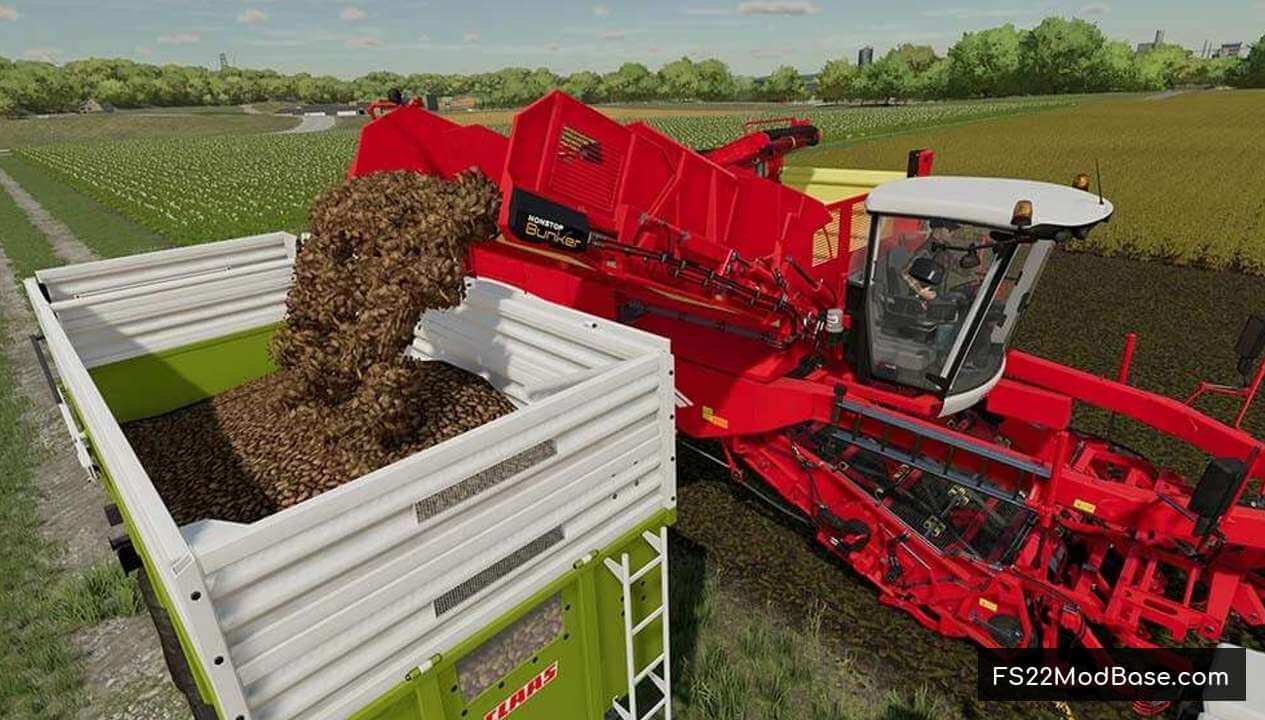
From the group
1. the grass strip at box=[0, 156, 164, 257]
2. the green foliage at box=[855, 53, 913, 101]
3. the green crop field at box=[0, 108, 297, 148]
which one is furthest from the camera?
the green foliage at box=[855, 53, 913, 101]

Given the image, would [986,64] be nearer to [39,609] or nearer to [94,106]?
[39,609]

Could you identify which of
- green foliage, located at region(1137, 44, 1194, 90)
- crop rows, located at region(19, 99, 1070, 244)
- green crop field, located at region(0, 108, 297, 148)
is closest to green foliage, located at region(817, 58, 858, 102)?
green foliage, located at region(1137, 44, 1194, 90)

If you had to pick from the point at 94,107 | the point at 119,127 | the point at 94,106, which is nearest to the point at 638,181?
the point at 119,127

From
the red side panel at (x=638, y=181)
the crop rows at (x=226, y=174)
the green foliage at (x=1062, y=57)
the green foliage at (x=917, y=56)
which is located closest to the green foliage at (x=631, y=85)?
the green foliage at (x=917, y=56)

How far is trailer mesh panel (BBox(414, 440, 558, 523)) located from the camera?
7.78 feet

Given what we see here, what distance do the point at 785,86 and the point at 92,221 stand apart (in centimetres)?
12206

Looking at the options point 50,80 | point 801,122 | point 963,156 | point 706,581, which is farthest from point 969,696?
point 50,80

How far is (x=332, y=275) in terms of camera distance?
Result: 154 inches

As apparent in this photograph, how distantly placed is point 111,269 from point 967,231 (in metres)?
6.25

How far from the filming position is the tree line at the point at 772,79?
9288 centimetres

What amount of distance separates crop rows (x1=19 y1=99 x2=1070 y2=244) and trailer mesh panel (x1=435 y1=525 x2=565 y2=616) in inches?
666

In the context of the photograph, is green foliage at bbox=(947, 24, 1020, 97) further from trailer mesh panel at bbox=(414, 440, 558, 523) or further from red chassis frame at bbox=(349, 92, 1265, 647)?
trailer mesh panel at bbox=(414, 440, 558, 523)

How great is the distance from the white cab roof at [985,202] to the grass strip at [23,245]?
58.4 ft

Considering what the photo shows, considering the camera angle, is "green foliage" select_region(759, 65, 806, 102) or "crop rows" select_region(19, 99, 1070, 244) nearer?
"crop rows" select_region(19, 99, 1070, 244)
